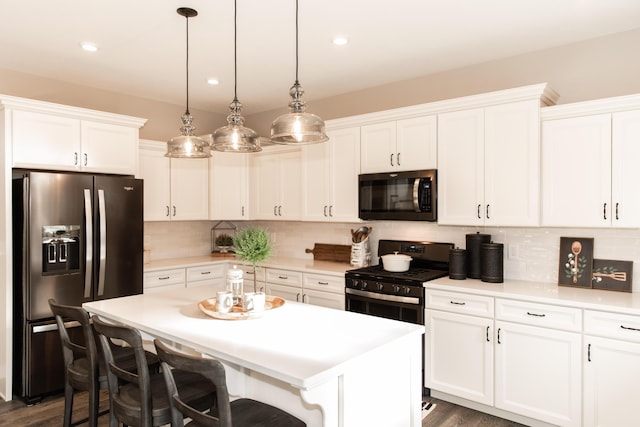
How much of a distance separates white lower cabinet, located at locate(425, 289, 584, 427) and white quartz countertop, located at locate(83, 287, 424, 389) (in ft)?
3.68

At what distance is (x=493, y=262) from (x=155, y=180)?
3.39 m

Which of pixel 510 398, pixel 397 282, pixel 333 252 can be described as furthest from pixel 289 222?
pixel 510 398

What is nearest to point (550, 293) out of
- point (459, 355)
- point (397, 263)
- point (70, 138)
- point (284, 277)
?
point (459, 355)

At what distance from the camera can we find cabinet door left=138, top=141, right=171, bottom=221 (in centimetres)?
455

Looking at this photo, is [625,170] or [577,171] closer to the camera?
[625,170]

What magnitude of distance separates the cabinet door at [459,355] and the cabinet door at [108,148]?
303 cm

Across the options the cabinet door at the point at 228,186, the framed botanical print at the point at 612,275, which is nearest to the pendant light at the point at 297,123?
the framed botanical print at the point at 612,275

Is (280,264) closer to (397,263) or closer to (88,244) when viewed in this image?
(397,263)

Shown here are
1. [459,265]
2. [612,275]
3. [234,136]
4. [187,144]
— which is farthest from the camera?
[459,265]

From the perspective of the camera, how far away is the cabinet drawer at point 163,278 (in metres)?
4.32

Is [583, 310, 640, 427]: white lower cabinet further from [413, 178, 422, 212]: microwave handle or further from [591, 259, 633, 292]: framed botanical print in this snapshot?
[413, 178, 422, 212]: microwave handle

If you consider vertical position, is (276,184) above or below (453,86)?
below

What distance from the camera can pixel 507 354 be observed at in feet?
10.0

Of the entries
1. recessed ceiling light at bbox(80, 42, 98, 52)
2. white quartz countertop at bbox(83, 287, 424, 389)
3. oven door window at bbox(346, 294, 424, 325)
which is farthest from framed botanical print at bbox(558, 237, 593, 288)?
recessed ceiling light at bbox(80, 42, 98, 52)
